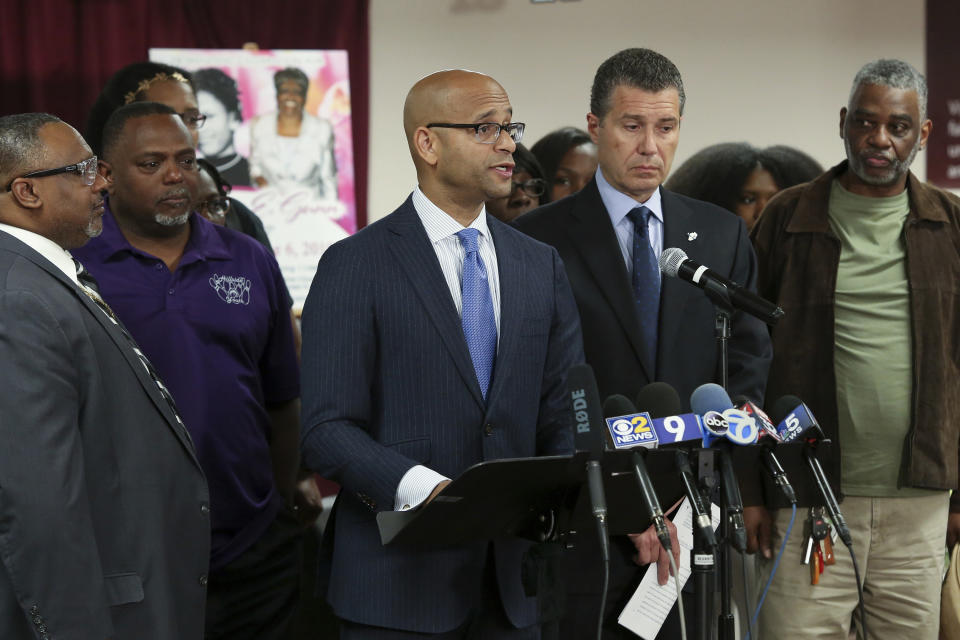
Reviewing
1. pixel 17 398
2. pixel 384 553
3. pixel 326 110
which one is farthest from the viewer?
pixel 326 110

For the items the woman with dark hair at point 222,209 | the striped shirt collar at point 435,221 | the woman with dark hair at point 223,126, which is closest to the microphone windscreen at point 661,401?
the striped shirt collar at point 435,221

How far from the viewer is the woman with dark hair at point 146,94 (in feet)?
12.1

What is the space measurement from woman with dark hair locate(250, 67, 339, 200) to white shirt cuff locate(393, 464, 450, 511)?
10.4 feet

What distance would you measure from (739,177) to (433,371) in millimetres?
2943

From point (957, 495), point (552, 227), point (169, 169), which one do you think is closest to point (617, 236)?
point (552, 227)

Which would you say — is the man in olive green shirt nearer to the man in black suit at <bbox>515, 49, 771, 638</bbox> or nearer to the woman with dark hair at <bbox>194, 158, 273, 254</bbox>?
the man in black suit at <bbox>515, 49, 771, 638</bbox>

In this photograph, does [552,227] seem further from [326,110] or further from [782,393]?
[326,110]

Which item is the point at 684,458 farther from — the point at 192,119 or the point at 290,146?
the point at 290,146

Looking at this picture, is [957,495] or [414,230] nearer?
[414,230]

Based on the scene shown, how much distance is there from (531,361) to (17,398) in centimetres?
100

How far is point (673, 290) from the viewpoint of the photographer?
2.79m

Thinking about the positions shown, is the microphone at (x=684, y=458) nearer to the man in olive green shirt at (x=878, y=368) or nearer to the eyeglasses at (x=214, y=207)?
the man in olive green shirt at (x=878, y=368)

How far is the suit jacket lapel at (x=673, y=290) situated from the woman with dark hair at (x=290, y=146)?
2.58 m

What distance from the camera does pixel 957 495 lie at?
11.1 ft
